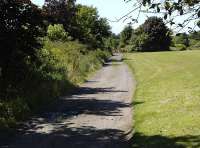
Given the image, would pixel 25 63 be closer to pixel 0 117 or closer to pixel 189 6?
pixel 0 117

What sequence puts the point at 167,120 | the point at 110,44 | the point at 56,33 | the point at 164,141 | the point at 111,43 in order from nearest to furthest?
the point at 164,141 → the point at 167,120 → the point at 56,33 → the point at 110,44 → the point at 111,43

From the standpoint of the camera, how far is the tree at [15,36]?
17.7 metres

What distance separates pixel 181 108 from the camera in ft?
53.4

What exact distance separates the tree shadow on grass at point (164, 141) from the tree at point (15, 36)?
6.95m

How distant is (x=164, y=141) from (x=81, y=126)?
11.6ft

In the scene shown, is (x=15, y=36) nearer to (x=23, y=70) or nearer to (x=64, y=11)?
(x=23, y=70)

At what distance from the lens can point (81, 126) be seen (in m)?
14.2

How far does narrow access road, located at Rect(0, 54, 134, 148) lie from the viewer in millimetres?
11844

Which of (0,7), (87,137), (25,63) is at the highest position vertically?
(0,7)

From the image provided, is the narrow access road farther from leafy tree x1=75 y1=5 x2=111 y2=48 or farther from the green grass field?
leafy tree x1=75 y1=5 x2=111 y2=48

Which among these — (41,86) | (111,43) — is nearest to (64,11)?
(41,86)

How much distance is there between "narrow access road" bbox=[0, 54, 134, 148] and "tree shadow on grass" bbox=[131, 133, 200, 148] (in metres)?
0.36

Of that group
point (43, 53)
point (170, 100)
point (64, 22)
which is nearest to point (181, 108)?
point (170, 100)

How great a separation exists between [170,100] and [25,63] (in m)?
6.26
